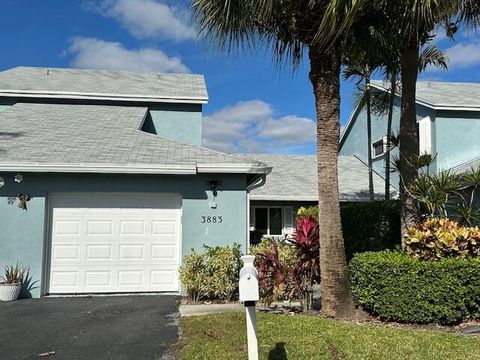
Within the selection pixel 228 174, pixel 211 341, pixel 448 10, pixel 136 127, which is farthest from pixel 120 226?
pixel 448 10

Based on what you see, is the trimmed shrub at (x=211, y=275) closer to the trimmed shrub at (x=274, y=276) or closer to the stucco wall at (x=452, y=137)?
the trimmed shrub at (x=274, y=276)

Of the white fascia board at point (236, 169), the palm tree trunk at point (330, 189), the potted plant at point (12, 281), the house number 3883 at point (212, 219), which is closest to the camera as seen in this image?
the palm tree trunk at point (330, 189)

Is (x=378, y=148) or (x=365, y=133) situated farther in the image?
(x=365, y=133)

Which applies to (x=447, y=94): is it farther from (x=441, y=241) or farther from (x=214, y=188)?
(x=441, y=241)

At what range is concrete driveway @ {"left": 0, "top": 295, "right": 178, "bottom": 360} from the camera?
22.0 ft

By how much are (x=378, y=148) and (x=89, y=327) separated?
56.6ft

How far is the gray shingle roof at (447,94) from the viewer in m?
18.5

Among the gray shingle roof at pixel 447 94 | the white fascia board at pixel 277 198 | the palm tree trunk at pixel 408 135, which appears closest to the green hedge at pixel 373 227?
the white fascia board at pixel 277 198

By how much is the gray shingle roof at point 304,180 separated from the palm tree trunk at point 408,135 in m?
8.51

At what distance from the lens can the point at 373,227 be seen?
14.0 m

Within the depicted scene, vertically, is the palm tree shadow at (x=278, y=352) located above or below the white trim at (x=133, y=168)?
below

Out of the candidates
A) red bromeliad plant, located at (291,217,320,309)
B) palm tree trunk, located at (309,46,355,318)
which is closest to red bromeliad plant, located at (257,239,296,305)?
red bromeliad plant, located at (291,217,320,309)

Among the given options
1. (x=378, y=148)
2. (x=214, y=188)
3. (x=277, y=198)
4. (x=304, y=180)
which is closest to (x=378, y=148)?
(x=378, y=148)

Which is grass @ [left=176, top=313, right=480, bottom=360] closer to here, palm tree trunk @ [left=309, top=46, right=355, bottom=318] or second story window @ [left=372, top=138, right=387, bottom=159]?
palm tree trunk @ [left=309, top=46, right=355, bottom=318]
